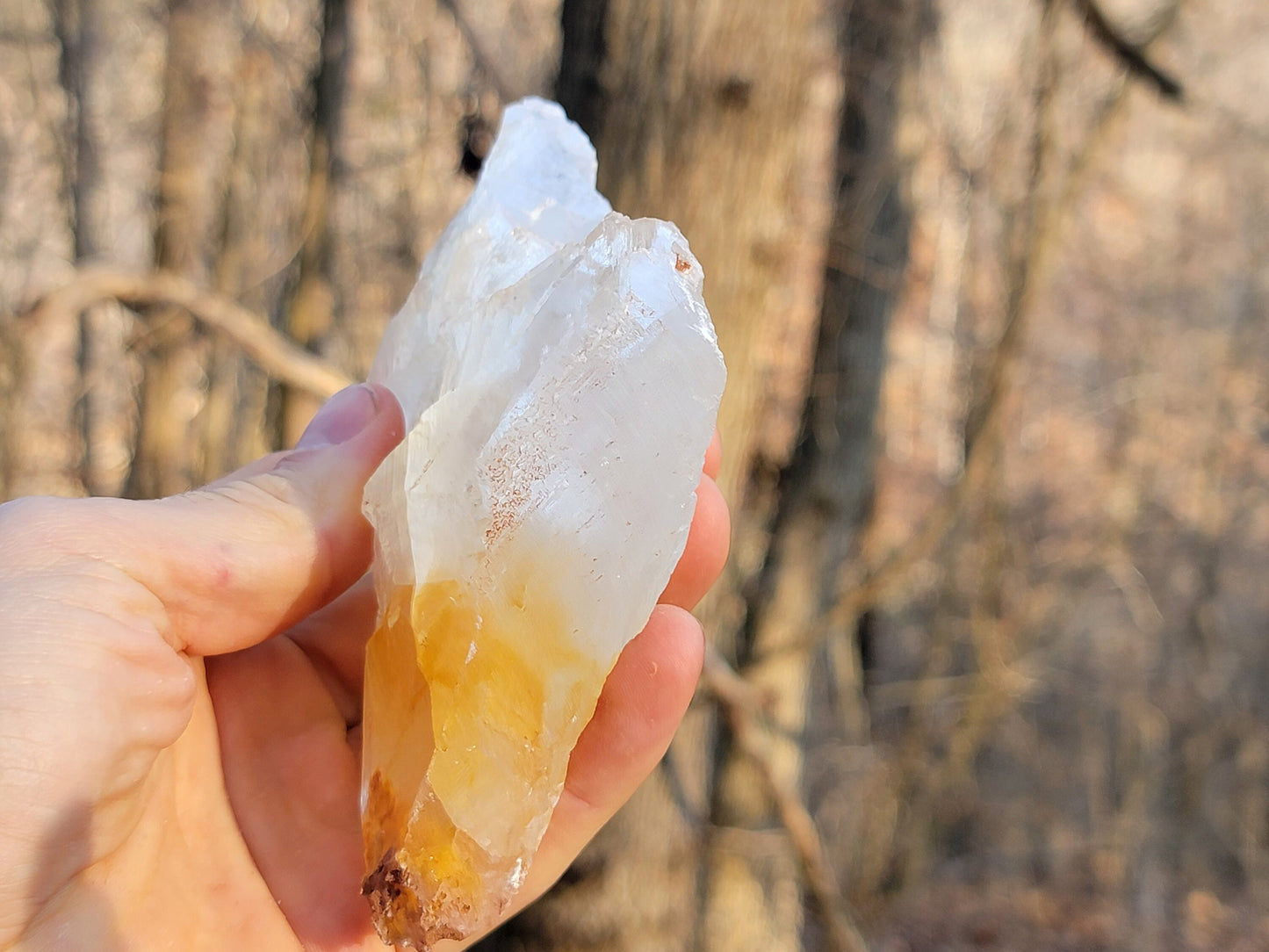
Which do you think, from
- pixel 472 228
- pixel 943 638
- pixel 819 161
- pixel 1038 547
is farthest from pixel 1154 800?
pixel 472 228

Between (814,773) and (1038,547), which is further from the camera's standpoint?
(1038,547)

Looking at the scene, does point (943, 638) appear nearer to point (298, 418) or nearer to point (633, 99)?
point (298, 418)

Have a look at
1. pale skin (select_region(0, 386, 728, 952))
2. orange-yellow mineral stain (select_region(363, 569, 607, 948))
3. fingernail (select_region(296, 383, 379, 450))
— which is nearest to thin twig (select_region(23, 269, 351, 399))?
fingernail (select_region(296, 383, 379, 450))

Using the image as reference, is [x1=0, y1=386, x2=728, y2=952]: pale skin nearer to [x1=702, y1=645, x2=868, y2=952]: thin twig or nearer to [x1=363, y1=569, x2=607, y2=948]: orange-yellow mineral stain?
[x1=363, y1=569, x2=607, y2=948]: orange-yellow mineral stain

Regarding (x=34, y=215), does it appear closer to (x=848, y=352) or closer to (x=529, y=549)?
(x=848, y=352)

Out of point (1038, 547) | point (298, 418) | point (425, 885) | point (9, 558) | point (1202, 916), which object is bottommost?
point (1202, 916)
